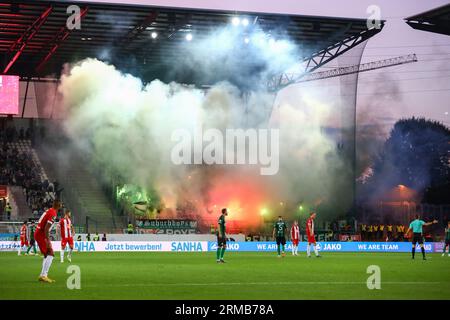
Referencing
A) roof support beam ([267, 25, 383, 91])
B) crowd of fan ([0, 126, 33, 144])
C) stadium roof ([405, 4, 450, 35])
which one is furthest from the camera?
crowd of fan ([0, 126, 33, 144])

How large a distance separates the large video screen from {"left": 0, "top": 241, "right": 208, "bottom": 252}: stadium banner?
1313 centimetres

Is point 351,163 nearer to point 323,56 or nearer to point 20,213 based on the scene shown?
point 323,56

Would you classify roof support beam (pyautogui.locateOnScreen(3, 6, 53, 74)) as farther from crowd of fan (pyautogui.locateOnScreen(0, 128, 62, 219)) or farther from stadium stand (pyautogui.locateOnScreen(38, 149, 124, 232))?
stadium stand (pyautogui.locateOnScreen(38, 149, 124, 232))

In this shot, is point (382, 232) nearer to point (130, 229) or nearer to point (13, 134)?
point (130, 229)

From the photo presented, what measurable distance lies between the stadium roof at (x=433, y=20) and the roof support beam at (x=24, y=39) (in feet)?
87.8

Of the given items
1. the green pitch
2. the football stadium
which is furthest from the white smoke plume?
the green pitch

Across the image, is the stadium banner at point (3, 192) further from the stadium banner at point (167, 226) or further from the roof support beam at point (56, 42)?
the roof support beam at point (56, 42)

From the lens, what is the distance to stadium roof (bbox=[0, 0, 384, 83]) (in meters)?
50.5

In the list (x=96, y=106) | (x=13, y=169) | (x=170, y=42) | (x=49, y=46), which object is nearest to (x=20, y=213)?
(x=13, y=169)

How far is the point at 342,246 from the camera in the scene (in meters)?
51.0

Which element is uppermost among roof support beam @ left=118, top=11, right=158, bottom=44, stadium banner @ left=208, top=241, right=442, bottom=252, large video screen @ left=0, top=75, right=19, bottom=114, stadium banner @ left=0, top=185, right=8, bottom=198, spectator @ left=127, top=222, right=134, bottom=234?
roof support beam @ left=118, top=11, right=158, bottom=44

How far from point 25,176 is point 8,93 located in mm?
7343

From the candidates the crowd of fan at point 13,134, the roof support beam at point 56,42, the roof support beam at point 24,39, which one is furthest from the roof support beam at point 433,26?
the crowd of fan at point 13,134

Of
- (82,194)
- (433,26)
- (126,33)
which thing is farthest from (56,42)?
(433,26)
